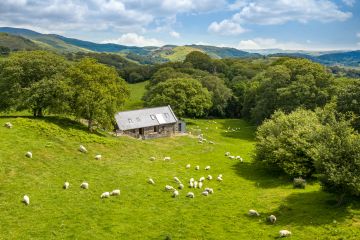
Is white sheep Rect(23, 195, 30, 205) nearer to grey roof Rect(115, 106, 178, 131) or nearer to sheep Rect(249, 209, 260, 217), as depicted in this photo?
sheep Rect(249, 209, 260, 217)

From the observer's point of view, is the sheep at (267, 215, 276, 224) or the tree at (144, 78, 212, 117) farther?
the tree at (144, 78, 212, 117)

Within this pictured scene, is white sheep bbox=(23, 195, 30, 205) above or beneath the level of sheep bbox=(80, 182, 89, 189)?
above

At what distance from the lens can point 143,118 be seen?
70688mm

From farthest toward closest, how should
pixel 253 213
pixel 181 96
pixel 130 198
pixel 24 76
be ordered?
pixel 181 96, pixel 24 76, pixel 130 198, pixel 253 213

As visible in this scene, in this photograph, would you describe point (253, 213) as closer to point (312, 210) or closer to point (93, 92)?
point (312, 210)

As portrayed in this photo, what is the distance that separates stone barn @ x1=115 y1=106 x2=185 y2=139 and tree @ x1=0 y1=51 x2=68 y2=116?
16.9m

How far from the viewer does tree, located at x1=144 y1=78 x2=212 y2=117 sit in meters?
92.4

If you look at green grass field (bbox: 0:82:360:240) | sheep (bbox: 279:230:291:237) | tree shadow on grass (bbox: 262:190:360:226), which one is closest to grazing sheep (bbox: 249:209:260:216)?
green grass field (bbox: 0:82:360:240)

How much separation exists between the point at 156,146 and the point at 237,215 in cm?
2829

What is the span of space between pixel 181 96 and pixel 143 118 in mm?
24510

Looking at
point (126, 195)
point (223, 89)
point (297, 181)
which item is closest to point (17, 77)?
point (126, 195)

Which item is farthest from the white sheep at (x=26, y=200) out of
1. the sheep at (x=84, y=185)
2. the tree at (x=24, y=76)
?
the tree at (x=24, y=76)

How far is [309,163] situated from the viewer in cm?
4388

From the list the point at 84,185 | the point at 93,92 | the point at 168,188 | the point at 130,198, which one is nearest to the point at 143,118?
the point at 93,92
